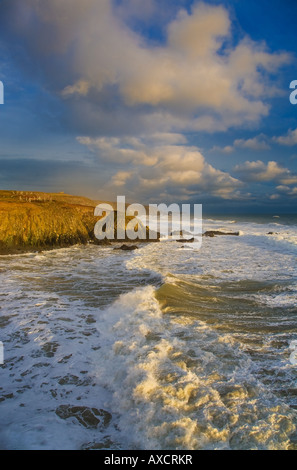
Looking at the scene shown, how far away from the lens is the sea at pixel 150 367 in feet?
10.8

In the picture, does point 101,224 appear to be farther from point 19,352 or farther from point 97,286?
point 19,352

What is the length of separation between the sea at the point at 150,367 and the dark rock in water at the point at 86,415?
0.05ft

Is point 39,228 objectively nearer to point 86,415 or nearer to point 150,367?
point 150,367

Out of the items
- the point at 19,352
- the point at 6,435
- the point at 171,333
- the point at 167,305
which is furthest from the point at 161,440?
the point at 167,305

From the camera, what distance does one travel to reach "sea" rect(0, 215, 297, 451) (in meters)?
3.28

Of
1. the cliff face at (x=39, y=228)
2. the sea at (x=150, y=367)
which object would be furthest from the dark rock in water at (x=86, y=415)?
the cliff face at (x=39, y=228)

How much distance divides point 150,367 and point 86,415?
132cm

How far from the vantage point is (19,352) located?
5414mm

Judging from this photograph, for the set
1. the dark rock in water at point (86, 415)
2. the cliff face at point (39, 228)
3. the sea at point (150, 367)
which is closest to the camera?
the sea at point (150, 367)

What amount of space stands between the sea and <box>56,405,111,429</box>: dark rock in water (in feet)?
0.05

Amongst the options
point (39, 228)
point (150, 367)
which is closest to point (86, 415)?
point (150, 367)

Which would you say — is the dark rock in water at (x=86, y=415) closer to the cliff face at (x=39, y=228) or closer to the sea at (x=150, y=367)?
the sea at (x=150, y=367)

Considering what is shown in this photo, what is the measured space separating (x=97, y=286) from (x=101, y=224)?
18623mm

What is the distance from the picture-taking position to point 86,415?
12.1ft
